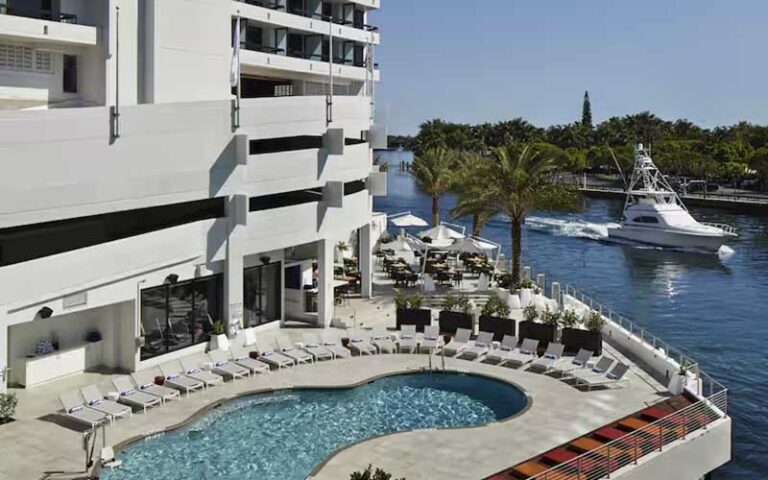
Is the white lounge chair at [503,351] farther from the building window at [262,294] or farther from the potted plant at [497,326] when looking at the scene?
the building window at [262,294]

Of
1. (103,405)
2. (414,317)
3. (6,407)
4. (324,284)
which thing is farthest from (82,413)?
(414,317)

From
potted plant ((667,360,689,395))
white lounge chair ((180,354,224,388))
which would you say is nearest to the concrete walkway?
white lounge chair ((180,354,224,388))

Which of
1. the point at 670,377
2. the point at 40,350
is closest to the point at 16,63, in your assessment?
the point at 40,350

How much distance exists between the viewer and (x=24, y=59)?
1000 inches

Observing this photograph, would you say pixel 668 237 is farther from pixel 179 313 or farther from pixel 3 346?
pixel 3 346

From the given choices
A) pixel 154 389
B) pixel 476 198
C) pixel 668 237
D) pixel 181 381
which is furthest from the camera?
pixel 668 237

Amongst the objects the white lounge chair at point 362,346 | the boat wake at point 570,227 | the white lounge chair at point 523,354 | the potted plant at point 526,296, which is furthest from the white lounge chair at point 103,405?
the boat wake at point 570,227

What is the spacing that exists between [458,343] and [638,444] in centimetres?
983

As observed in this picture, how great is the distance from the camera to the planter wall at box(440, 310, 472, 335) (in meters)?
28.0

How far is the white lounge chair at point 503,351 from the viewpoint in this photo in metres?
25.5

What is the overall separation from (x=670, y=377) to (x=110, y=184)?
16784 millimetres

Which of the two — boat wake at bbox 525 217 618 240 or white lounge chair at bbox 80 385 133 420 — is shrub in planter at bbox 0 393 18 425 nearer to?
white lounge chair at bbox 80 385 133 420

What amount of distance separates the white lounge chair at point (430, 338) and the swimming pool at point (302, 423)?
6.92 feet

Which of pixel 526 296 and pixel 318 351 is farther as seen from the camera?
pixel 526 296
